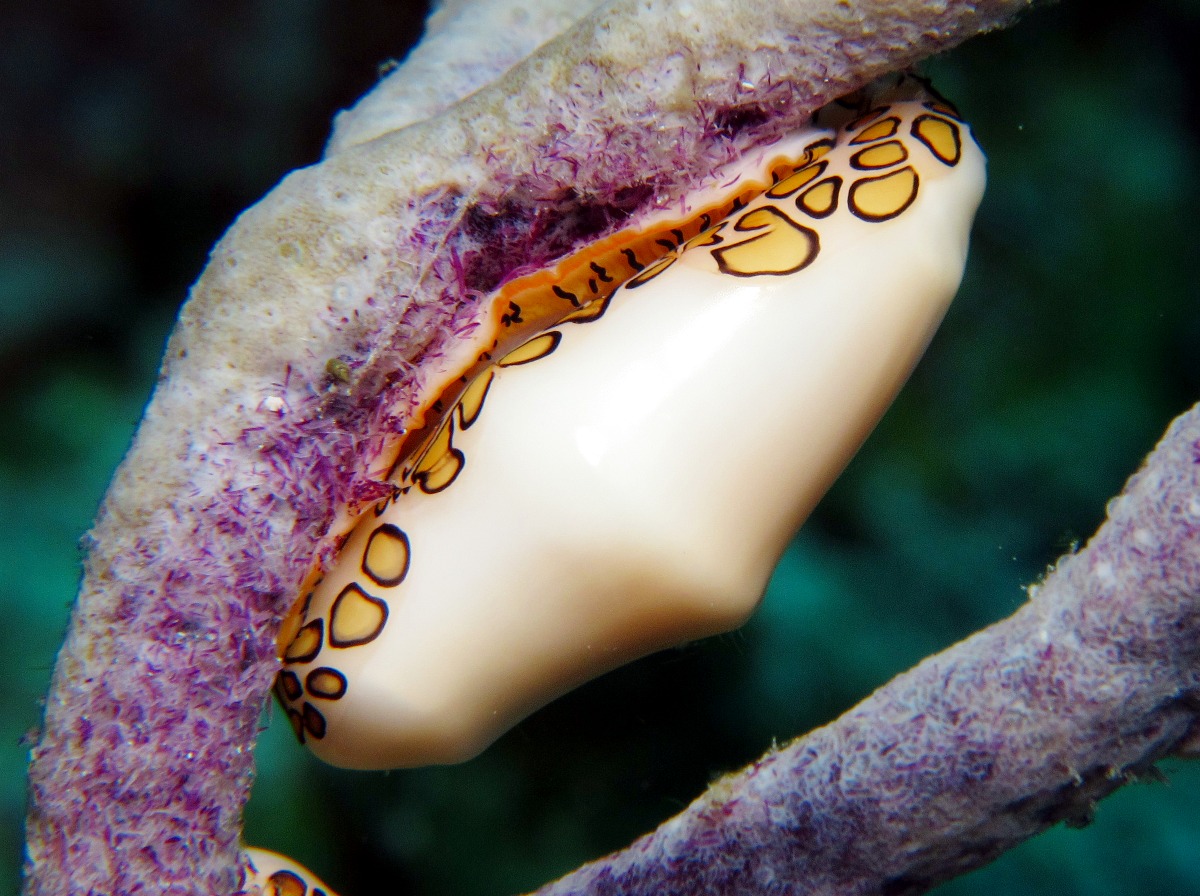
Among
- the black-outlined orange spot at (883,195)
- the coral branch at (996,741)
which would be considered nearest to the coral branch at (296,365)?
the black-outlined orange spot at (883,195)

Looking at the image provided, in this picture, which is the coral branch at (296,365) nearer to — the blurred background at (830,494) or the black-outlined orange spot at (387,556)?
the black-outlined orange spot at (387,556)

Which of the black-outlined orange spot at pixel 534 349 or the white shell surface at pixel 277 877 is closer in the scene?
the black-outlined orange spot at pixel 534 349

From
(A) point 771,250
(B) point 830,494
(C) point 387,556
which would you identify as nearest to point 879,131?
(A) point 771,250

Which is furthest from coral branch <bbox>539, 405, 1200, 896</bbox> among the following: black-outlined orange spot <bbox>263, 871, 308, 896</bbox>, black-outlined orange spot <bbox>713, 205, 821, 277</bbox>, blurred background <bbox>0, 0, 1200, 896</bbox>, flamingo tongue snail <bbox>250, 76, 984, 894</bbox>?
black-outlined orange spot <bbox>263, 871, 308, 896</bbox>

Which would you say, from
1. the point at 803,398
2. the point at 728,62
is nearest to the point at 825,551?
the point at 803,398

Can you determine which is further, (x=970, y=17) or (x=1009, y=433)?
(x=1009, y=433)

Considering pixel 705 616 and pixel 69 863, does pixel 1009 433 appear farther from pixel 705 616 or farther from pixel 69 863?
pixel 69 863
